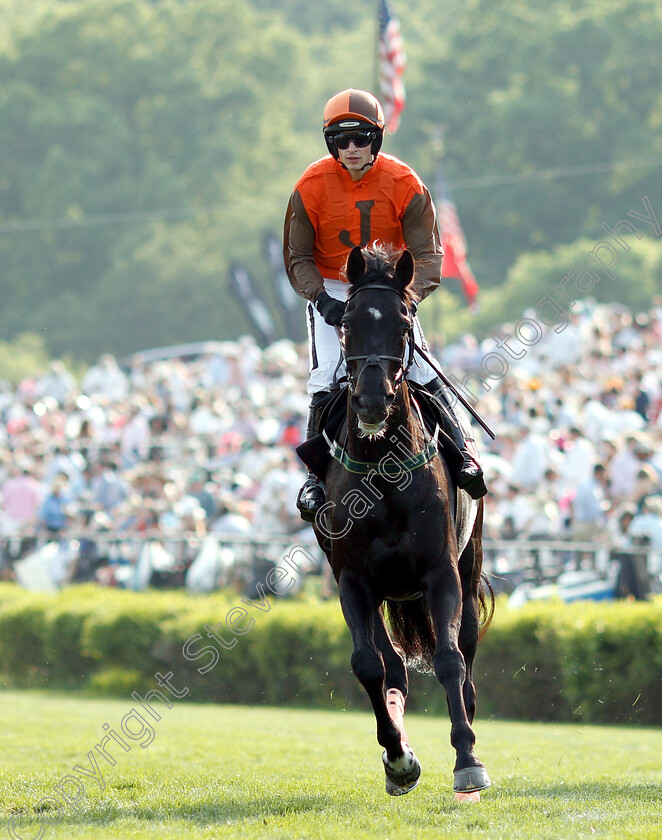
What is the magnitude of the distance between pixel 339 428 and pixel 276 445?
9.70 meters

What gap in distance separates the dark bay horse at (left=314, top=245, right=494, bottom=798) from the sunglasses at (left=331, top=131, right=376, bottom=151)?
660 millimetres

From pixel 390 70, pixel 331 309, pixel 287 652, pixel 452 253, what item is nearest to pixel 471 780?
pixel 331 309

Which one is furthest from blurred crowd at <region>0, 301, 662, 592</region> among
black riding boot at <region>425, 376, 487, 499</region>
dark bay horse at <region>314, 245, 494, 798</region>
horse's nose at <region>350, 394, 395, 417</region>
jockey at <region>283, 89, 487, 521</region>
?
horse's nose at <region>350, 394, 395, 417</region>

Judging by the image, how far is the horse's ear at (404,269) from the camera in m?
5.87

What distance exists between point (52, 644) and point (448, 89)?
134 feet

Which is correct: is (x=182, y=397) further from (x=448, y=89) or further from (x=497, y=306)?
(x=448, y=89)

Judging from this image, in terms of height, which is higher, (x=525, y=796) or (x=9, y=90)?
(x=9, y=90)

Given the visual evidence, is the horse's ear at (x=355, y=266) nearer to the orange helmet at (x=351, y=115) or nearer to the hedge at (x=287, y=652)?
the orange helmet at (x=351, y=115)

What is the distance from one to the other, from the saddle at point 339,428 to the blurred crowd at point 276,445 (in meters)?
5.24

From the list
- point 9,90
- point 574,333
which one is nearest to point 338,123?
point 574,333

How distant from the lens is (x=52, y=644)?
14.3 meters

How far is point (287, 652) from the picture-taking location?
1245 cm

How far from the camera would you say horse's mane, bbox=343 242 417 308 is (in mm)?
5855

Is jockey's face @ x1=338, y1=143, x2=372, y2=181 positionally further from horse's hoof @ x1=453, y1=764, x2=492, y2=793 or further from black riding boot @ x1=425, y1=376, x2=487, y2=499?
horse's hoof @ x1=453, y1=764, x2=492, y2=793
